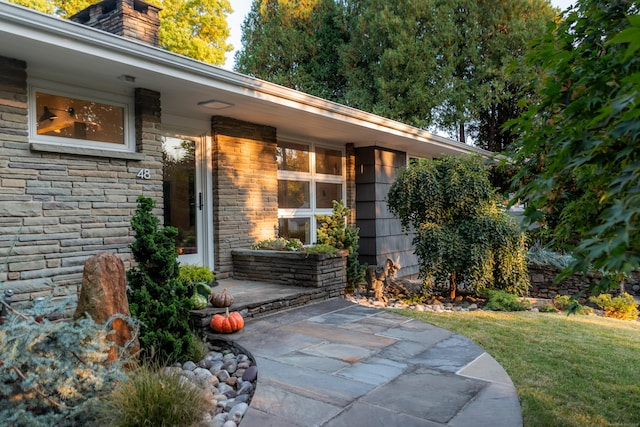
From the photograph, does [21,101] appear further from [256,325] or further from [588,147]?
[588,147]

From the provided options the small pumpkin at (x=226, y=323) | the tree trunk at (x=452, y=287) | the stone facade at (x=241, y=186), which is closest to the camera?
the small pumpkin at (x=226, y=323)

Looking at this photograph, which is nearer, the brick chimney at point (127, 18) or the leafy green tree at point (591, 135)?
the leafy green tree at point (591, 135)

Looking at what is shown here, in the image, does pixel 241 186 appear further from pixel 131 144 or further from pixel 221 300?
pixel 221 300

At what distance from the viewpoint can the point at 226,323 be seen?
13.6 ft

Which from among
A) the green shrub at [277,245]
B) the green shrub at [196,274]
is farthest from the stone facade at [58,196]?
the green shrub at [277,245]

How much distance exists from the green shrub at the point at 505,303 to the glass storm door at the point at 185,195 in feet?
13.0

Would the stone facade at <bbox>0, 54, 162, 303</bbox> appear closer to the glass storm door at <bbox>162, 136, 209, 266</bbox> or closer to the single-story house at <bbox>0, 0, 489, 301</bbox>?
the single-story house at <bbox>0, 0, 489, 301</bbox>

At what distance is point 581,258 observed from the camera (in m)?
1.40

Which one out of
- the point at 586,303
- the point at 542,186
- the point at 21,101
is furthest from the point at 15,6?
the point at 586,303

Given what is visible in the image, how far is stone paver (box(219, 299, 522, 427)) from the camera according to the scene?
2512 mm

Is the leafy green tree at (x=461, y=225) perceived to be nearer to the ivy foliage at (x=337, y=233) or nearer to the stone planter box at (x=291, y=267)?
the ivy foliage at (x=337, y=233)

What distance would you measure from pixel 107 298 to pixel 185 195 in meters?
3.35

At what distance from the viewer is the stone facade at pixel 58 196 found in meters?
3.98

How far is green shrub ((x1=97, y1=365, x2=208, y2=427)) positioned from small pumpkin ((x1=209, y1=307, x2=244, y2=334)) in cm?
158
